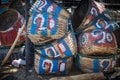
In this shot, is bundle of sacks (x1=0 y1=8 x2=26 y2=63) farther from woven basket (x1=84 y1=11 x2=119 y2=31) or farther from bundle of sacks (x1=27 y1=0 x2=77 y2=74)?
woven basket (x1=84 y1=11 x2=119 y2=31)

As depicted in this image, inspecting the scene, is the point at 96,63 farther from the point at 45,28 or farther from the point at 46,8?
the point at 46,8

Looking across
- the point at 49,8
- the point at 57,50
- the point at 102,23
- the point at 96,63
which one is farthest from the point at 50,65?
the point at 102,23

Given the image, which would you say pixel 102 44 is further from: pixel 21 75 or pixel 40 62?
pixel 21 75

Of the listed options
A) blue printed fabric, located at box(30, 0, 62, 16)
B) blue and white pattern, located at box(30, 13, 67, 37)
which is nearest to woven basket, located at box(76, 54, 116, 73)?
blue and white pattern, located at box(30, 13, 67, 37)

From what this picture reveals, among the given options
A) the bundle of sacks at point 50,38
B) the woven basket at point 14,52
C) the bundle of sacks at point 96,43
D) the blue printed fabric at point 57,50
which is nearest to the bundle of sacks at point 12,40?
the woven basket at point 14,52

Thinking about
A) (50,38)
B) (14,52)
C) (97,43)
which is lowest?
(14,52)

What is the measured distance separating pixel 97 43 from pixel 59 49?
66cm

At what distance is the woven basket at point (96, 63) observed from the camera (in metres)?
5.16

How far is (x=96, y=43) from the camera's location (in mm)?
5137

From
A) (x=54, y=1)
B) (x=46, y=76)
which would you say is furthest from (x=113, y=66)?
(x=54, y=1)

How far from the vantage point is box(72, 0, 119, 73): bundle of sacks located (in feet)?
16.9

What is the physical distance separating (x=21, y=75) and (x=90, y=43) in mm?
1287

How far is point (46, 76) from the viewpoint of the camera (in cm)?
516

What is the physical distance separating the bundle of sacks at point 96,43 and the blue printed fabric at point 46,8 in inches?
22.5
